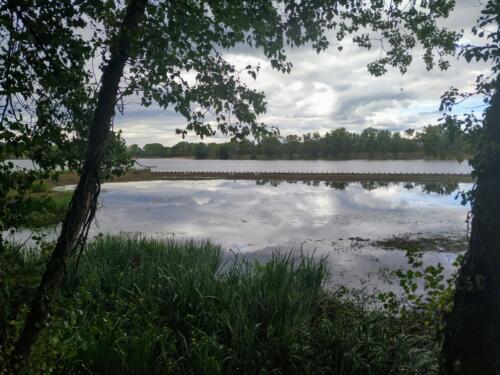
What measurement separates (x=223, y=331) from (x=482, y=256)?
12.5ft

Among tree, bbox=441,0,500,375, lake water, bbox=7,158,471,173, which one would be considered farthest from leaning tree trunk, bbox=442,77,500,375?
lake water, bbox=7,158,471,173

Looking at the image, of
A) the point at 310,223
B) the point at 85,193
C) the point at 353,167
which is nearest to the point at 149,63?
the point at 85,193

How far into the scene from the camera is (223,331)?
554cm

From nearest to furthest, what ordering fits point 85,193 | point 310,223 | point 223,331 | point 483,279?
point 483,279
point 85,193
point 223,331
point 310,223

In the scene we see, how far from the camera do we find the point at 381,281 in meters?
11.4

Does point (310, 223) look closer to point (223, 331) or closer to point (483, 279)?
point (223, 331)

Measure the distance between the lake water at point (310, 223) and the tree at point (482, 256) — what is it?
7454 millimetres

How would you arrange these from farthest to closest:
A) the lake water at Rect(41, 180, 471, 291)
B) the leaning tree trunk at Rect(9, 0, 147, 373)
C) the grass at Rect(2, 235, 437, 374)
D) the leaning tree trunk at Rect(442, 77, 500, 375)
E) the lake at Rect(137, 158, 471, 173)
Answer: the lake at Rect(137, 158, 471, 173) < the lake water at Rect(41, 180, 471, 291) < the grass at Rect(2, 235, 437, 374) < the leaning tree trunk at Rect(9, 0, 147, 373) < the leaning tree trunk at Rect(442, 77, 500, 375)

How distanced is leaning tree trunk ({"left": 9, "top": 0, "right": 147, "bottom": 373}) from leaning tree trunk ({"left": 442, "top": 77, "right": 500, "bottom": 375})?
8.23 ft

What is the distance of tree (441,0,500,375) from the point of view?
8.33ft

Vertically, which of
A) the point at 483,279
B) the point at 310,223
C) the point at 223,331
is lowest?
the point at 310,223

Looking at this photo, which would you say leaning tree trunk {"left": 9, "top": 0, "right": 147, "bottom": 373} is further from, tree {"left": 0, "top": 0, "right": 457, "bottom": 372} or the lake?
the lake

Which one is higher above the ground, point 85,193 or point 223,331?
point 85,193

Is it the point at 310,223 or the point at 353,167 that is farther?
the point at 353,167
